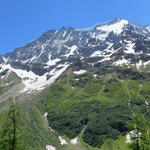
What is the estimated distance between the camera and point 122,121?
173375 millimetres

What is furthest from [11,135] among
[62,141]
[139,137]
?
[62,141]

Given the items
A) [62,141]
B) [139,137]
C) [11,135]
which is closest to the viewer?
[11,135]

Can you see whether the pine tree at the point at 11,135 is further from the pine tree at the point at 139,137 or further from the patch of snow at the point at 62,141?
the patch of snow at the point at 62,141

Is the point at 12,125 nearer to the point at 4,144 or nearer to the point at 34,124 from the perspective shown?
the point at 4,144

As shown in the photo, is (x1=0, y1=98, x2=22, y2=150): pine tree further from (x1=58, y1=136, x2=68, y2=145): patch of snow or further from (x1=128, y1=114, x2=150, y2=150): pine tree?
(x1=58, y1=136, x2=68, y2=145): patch of snow

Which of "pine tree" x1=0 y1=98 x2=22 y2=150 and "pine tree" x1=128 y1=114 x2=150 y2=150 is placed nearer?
"pine tree" x1=0 y1=98 x2=22 y2=150

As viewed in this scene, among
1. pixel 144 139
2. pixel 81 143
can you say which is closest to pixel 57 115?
pixel 81 143

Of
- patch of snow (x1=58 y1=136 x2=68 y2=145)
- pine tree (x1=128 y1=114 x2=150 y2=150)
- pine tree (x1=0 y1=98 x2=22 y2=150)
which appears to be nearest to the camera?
pine tree (x1=0 y1=98 x2=22 y2=150)

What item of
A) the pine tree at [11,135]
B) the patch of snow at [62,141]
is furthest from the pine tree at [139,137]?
the patch of snow at [62,141]

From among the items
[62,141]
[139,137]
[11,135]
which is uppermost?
[62,141]

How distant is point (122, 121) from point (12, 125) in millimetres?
151354

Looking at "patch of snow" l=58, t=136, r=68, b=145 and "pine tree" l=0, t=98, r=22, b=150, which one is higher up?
"patch of snow" l=58, t=136, r=68, b=145

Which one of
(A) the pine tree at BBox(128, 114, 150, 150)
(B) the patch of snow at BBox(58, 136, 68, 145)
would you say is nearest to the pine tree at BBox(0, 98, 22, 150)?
(A) the pine tree at BBox(128, 114, 150, 150)

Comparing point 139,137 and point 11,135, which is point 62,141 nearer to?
point 139,137
